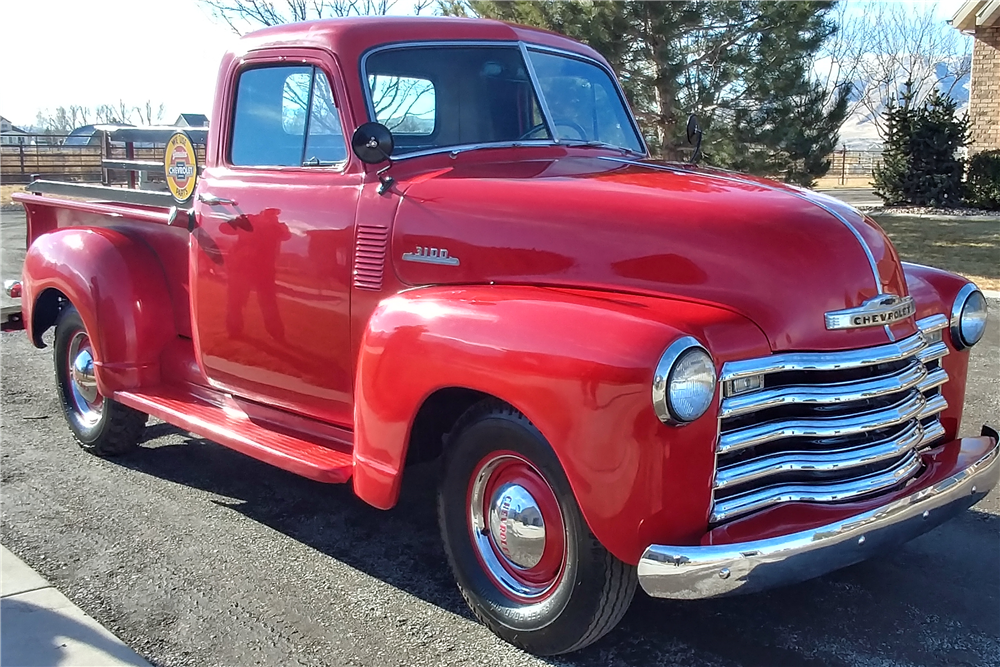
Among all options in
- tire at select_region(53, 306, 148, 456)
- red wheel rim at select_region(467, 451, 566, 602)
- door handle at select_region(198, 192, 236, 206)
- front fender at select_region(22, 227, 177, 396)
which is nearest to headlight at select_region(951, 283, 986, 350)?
red wheel rim at select_region(467, 451, 566, 602)

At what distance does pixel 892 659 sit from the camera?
115 inches

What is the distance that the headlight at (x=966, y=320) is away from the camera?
3504 mm

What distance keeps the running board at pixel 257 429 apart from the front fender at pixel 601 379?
693 millimetres

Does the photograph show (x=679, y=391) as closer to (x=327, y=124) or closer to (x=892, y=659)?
(x=892, y=659)

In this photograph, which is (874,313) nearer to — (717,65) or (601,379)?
(601,379)

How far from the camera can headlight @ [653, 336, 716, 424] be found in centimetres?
248

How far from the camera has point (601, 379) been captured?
2541mm

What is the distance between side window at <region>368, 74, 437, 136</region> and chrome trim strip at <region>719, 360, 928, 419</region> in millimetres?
1814

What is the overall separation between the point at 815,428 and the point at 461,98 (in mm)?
1984

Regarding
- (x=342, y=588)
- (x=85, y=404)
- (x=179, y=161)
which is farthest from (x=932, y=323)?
(x=179, y=161)

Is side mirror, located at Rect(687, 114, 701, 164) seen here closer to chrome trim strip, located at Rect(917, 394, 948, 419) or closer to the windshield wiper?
the windshield wiper

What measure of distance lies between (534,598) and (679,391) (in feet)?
3.01

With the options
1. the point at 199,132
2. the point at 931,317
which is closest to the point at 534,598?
the point at 931,317

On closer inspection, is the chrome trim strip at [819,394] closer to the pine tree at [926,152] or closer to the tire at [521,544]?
the tire at [521,544]
